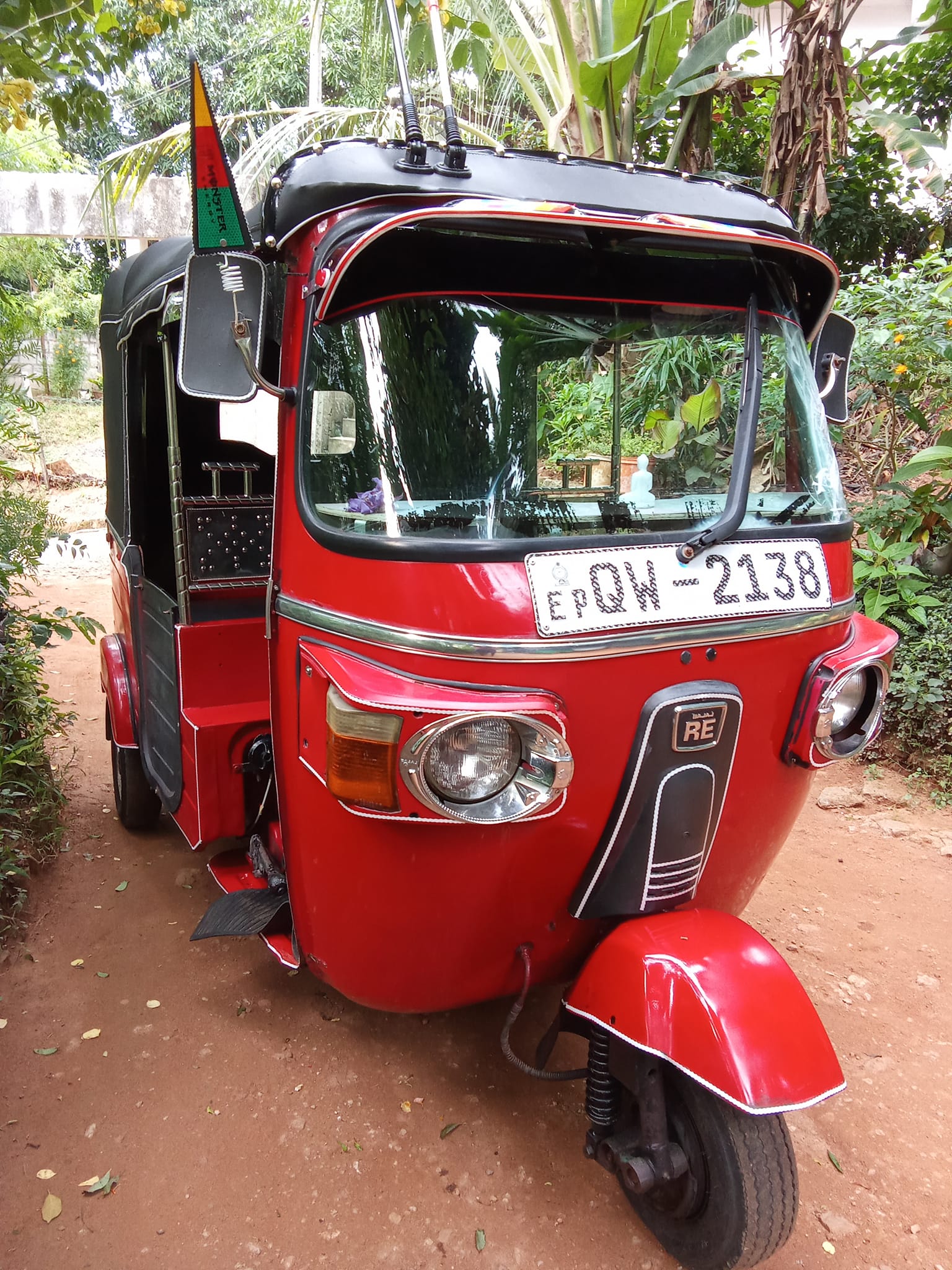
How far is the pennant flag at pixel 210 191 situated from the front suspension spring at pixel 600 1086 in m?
2.09

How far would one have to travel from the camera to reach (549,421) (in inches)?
94.2

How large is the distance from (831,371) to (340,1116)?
8.63 ft

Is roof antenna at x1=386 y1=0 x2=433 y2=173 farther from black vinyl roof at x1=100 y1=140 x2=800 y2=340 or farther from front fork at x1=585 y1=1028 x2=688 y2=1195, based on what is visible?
front fork at x1=585 y1=1028 x2=688 y2=1195

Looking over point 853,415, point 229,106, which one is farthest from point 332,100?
point 853,415

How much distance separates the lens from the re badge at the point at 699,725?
1973mm

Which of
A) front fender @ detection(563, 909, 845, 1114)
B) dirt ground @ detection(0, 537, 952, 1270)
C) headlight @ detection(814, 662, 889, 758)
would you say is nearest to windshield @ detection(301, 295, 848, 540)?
headlight @ detection(814, 662, 889, 758)

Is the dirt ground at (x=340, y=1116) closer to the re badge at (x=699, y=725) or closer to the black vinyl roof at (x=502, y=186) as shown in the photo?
the re badge at (x=699, y=725)

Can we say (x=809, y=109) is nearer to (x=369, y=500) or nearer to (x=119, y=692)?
(x=369, y=500)

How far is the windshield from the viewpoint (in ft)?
6.47

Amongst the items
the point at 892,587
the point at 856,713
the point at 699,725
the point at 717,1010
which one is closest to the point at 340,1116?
the point at 717,1010

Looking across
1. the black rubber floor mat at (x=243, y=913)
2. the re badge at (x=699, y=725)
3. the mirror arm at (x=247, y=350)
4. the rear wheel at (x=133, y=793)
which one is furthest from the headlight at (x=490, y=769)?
the rear wheel at (x=133, y=793)

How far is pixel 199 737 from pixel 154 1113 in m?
1.14

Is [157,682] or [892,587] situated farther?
[892,587]

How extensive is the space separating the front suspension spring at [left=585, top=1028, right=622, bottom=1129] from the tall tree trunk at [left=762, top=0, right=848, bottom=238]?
5.03 metres
